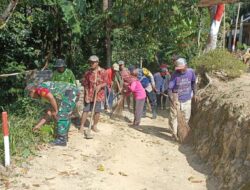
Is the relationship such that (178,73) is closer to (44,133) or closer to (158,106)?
(44,133)

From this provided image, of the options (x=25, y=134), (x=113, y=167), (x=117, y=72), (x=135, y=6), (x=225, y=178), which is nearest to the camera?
(x=225, y=178)

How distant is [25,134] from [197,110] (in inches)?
153

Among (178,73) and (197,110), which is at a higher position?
(178,73)

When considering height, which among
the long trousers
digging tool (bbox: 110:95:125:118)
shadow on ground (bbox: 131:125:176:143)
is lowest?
shadow on ground (bbox: 131:125:176:143)

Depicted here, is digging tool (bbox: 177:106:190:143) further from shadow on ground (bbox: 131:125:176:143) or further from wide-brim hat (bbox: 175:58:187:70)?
wide-brim hat (bbox: 175:58:187:70)

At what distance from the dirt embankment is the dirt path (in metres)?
0.34

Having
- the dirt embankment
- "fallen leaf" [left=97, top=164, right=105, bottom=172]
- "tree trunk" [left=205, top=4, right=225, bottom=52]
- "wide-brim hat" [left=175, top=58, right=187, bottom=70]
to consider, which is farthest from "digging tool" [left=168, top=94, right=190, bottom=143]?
"tree trunk" [left=205, top=4, right=225, bottom=52]

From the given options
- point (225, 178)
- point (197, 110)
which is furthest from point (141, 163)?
point (197, 110)

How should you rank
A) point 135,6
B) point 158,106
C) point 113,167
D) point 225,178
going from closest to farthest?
point 225,178 → point 113,167 → point 135,6 → point 158,106

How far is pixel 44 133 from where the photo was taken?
27.8ft

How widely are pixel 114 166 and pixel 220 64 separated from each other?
524 cm

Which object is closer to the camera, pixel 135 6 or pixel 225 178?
pixel 225 178

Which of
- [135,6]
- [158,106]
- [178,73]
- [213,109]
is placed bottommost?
[158,106]

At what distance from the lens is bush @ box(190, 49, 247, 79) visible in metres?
11.5
